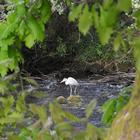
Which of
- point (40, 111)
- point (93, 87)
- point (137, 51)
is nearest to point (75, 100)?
point (93, 87)

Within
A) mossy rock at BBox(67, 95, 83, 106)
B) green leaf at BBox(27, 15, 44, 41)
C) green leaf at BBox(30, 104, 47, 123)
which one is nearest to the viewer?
green leaf at BBox(30, 104, 47, 123)

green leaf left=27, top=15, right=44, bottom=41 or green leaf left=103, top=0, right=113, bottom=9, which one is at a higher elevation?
green leaf left=103, top=0, right=113, bottom=9

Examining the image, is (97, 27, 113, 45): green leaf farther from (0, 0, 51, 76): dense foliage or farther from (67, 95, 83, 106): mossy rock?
(67, 95, 83, 106): mossy rock

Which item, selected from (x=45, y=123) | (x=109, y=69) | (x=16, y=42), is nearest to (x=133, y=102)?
(x=45, y=123)

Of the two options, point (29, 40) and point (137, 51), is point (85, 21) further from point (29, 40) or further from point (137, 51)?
point (29, 40)

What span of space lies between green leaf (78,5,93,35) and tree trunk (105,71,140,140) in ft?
1.49

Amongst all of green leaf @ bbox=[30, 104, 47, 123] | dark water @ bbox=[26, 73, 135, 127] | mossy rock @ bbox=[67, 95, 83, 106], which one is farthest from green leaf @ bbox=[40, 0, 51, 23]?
mossy rock @ bbox=[67, 95, 83, 106]

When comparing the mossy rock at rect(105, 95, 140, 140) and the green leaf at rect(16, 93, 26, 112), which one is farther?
the green leaf at rect(16, 93, 26, 112)

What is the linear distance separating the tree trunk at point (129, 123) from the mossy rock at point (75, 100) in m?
8.25

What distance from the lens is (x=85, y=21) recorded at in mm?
1030

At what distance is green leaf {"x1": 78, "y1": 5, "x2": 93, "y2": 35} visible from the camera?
987mm

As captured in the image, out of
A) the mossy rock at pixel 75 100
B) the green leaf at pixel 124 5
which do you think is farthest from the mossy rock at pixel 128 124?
the mossy rock at pixel 75 100

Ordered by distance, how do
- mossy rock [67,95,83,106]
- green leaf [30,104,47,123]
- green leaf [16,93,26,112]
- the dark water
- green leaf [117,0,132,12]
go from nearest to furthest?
green leaf [117,0,132,12] < green leaf [30,104,47,123] < green leaf [16,93,26,112] < mossy rock [67,95,83,106] < the dark water

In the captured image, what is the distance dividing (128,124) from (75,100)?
8.70 metres
